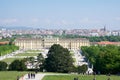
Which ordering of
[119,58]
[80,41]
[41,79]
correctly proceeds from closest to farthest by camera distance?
[41,79] → [119,58] → [80,41]

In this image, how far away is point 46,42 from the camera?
107m

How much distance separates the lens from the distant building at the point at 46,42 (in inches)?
4107

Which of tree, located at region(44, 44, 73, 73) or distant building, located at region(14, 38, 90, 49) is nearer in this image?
tree, located at region(44, 44, 73, 73)

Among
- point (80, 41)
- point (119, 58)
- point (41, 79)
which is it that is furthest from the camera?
point (80, 41)

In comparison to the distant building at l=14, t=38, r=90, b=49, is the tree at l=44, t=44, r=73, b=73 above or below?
above

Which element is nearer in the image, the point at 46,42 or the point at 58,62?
the point at 58,62

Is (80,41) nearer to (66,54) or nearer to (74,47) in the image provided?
(74,47)

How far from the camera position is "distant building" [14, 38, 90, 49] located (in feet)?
342

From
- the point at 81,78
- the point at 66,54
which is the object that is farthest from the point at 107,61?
the point at 81,78

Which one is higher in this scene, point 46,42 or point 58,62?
point 58,62

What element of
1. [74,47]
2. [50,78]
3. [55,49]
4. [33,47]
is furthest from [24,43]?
[50,78]

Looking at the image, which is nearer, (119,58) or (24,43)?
(119,58)

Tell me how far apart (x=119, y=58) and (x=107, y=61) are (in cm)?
98

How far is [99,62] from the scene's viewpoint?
31.3 metres
